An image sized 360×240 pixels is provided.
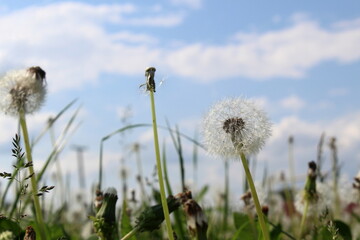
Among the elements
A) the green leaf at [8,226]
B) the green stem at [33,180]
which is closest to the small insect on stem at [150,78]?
the green stem at [33,180]

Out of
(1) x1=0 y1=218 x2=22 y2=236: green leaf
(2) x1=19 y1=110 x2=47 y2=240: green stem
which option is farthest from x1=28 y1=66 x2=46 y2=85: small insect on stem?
(1) x1=0 y1=218 x2=22 y2=236: green leaf

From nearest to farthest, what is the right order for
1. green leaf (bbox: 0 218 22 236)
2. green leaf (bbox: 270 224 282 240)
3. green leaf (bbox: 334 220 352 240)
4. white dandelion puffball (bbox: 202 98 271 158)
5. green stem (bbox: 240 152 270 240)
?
1. green stem (bbox: 240 152 270 240)
2. white dandelion puffball (bbox: 202 98 271 158)
3. green leaf (bbox: 0 218 22 236)
4. green leaf (bbox: 270 224 282 240)
5. green leaf (bbox: 334 220 352 240)

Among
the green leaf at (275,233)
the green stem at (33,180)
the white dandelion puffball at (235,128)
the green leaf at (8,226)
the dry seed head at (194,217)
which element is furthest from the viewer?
the green leaf at (275,233)

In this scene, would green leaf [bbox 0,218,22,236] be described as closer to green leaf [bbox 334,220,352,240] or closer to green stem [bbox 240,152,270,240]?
green stem [bbox 240,152,270,240]

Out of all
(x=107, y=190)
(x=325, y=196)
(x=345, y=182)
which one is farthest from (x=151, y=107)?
(x=345, y=182)

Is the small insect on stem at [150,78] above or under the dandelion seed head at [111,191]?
above

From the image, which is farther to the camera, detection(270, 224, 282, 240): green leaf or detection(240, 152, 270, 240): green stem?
detection(270, 224, 282, 240): green leaf

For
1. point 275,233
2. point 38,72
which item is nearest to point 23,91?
point 38,72

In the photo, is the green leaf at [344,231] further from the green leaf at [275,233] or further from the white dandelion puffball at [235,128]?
the white dandelion puffball at [235,128]
